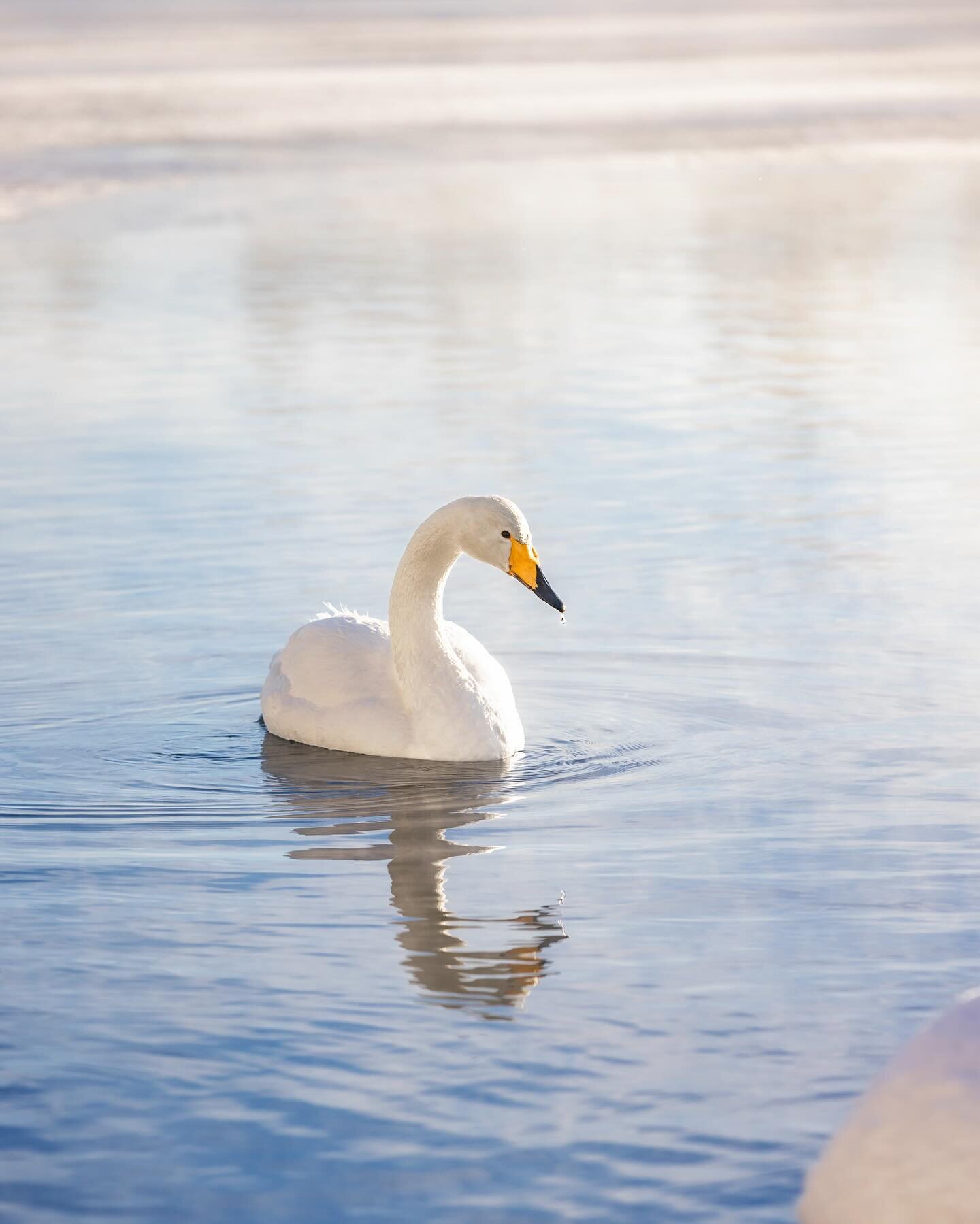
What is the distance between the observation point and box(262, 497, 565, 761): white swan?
27.3ft

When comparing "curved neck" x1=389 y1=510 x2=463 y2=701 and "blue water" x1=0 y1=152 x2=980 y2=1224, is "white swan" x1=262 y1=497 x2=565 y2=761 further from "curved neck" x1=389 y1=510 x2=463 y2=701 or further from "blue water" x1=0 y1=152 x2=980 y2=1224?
"blue water" x1=0 y1=152 x2=980 y2=1224

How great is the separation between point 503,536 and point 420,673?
613 mm

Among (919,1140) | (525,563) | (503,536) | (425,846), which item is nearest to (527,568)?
(525,563)

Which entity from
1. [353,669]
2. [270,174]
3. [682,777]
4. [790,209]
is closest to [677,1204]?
[682,777]

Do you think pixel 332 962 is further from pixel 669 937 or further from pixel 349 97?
pixel 349 97

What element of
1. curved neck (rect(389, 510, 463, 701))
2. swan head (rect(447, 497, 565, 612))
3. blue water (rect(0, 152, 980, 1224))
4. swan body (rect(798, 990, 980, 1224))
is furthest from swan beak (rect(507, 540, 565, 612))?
swan body (rect(798, 990, 980, 1224))

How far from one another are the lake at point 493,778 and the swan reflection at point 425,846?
0.02 meters

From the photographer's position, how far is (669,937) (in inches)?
248

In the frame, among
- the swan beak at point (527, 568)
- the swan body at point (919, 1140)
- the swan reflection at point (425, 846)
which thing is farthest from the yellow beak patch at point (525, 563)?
the swan body at point (919, 1140)

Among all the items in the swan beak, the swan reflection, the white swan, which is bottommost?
the swan reflection

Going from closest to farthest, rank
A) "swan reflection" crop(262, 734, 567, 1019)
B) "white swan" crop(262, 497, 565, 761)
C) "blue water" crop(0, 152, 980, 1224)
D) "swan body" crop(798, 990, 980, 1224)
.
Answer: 1. "swan body" crop(798, 990, 980, 1224)
2. "blue water" crop(0, 152, 980, 1224)
3. "swan reflection" crop(262, 734, 567, 1019)
4. "white swan" crop(262, 497, 565, 761)

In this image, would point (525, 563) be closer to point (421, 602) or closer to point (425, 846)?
point (421, 602)

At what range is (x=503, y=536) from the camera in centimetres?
850

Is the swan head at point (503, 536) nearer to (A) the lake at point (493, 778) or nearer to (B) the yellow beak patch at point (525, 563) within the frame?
(B) the yellow beak patch at point (525, 563)
